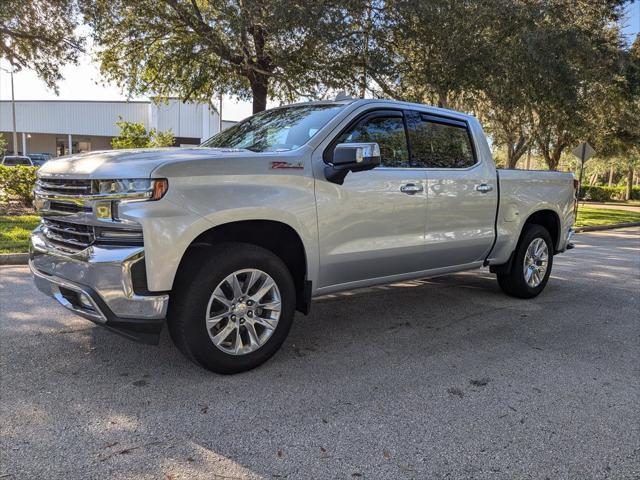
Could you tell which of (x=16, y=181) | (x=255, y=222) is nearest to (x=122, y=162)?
(x=255, y=222)

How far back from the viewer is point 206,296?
11.4 ft

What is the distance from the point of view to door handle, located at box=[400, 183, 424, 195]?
4.55 m

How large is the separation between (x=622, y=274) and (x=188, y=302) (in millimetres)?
7512

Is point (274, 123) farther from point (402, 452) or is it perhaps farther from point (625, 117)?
point (625, 117)

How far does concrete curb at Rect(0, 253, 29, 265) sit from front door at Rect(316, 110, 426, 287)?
565 cm

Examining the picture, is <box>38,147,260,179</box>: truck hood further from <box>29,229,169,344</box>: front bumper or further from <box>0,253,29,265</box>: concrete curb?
<box>0,253,29,265</box>: concrete curb

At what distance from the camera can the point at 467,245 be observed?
17.3ft

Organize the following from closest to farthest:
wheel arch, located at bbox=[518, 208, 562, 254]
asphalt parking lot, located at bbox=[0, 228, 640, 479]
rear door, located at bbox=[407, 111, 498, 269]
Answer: asphalt parking lot, located at bbox=[0, 228, 640, 479], rear door, located at bbox=[407, 111, 498, 269], wheel arch, located at bbox=[518, 208, 562, 254]

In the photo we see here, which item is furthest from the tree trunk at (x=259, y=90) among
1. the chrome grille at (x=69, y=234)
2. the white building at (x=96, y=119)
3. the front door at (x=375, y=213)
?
the white building at (x=96, y=119)

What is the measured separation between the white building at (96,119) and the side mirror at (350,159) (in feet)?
152

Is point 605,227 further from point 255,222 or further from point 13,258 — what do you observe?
point 13,258

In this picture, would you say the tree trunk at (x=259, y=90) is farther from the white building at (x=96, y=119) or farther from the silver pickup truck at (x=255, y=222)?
the white building at (x=96, y=119)

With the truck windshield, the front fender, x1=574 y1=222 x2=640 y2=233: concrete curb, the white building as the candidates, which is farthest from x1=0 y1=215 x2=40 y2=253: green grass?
the white building

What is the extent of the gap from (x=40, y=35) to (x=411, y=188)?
12231 mm
